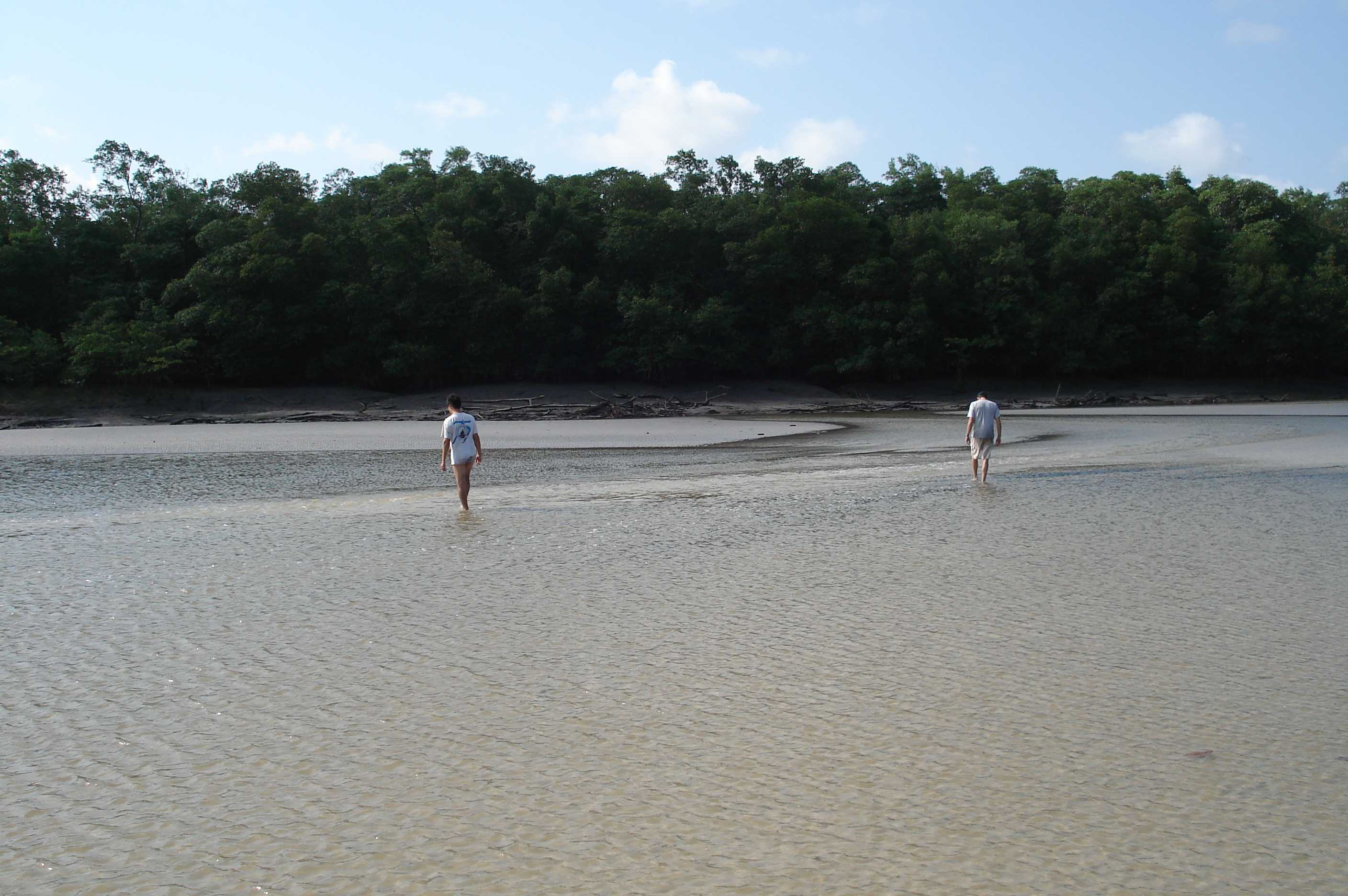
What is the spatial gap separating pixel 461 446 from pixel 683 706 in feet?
30.3

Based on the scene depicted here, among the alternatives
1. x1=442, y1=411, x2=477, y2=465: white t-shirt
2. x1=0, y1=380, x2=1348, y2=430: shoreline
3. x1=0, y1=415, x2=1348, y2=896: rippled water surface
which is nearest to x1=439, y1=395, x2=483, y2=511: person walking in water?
x1=442, y1=411, x2=477, y2=465: white t-shirt

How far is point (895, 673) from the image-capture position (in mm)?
6426

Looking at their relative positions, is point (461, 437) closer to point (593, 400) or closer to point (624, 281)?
point (593, 400)

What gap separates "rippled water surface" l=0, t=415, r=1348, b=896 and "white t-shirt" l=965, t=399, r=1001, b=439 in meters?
4.01

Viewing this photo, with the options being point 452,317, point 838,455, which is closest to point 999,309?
point 452,317

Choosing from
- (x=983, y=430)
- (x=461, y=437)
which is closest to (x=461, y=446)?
(x=461, y=437)

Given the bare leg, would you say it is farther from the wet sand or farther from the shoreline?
the shoreline

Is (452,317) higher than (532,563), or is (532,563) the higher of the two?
(452,317)

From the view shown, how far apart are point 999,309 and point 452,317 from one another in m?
31.2

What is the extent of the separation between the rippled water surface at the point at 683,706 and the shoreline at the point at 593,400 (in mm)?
32721

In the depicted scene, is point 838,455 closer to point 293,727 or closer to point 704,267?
point 293,727

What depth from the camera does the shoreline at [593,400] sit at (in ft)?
142

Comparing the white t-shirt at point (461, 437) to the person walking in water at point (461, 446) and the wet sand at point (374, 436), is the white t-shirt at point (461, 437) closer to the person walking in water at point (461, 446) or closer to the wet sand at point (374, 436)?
the person walking in water at point (461, 446)

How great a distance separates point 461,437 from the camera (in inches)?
572
